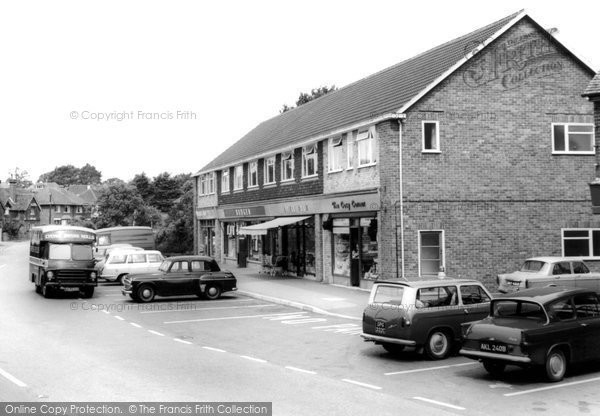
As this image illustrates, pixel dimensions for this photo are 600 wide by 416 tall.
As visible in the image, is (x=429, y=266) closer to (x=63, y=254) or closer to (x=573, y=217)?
(x=573, y=217)

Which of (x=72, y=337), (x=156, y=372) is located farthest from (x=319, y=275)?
(x=156, y=372)

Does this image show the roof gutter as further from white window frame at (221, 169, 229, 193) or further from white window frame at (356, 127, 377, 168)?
white window frame at (221, 169, 229, 193)

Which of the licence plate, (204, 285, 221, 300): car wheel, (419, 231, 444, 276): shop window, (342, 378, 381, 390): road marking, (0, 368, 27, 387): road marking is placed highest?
(419, 231, 444, 276): shop window

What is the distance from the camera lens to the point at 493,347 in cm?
1045

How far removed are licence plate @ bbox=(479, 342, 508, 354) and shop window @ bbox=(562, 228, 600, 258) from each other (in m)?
14.0

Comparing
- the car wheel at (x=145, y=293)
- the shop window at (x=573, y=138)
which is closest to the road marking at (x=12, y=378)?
the car wheel at (x=145, y=293)

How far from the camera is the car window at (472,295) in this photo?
13.1 meters

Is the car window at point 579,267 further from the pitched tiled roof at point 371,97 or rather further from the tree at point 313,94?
the tree at point 313,94

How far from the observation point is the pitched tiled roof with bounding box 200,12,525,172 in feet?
75.8

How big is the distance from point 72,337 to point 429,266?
39.8 ft

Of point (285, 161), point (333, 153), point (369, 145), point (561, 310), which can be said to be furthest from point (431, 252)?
point (285, 161)

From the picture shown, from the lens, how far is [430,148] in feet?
73.0

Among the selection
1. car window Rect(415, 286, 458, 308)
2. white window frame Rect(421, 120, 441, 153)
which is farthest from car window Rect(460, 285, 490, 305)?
white window frame Rect(421, 120, 441, 153)

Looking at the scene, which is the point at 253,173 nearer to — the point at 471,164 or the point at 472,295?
the point at 471,164
